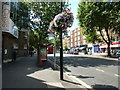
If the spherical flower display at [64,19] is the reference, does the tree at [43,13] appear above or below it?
above

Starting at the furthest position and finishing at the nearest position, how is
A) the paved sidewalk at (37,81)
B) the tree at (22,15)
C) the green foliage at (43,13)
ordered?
1. the tree at (22,15)
2. the green foliage at (43,13)
3. the paved sidewalk at (37,81)

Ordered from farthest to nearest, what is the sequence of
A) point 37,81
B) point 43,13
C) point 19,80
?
point 43,13
point 19,80
point 37,81

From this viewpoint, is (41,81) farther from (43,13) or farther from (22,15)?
(22,15)

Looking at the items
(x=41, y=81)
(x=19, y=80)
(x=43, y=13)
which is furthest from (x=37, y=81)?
(x=43, y=13)

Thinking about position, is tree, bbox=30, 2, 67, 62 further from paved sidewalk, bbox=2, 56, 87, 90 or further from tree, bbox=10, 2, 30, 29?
paved sidewalk, bbox=2, 56, 87, 90

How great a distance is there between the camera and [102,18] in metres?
19.4

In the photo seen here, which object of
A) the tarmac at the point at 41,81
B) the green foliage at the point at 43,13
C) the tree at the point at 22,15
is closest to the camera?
the tarmac at the point at 41,81

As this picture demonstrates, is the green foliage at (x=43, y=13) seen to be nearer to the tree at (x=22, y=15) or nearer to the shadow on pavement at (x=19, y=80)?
the tree at (x=22, y=15)

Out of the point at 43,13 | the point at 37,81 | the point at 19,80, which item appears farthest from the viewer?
the point at 43,13

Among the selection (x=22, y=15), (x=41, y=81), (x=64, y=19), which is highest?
(x=22, y=15)

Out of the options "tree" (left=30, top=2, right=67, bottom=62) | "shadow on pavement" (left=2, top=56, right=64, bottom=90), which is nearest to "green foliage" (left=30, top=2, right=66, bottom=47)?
"tree" (left=30, top=2, right=67, bottom=62)

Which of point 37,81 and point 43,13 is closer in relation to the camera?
point 37,81

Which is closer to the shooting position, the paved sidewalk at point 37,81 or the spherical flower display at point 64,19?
the paved sidewalk at point 37,81

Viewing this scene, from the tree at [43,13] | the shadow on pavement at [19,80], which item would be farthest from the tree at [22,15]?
the shadow on pavement at [19,80]
